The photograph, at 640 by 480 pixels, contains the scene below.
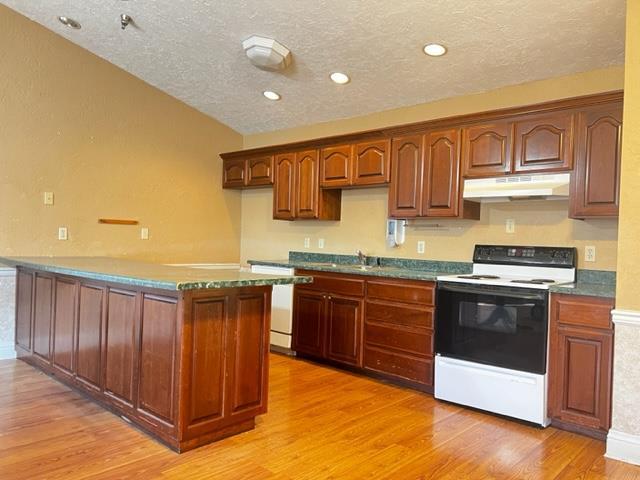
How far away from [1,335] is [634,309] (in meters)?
4.87

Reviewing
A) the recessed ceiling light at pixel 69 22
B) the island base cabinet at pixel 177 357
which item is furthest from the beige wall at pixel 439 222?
the recessed ceiling light at pixel 69 22

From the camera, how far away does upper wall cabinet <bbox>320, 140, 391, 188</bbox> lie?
4.26 metres

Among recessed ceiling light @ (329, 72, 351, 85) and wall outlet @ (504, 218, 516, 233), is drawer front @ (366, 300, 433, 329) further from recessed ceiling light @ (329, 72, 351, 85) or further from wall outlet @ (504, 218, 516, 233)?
recessed ceiling light @ (329, 72, 351, 85)

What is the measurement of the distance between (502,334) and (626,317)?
30.2 inches

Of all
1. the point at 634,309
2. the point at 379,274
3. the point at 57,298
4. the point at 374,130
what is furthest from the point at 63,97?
the point at 634,309

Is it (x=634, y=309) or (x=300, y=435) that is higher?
(x=634, y=309)

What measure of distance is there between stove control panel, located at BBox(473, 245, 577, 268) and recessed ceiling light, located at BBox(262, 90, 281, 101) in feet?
7.89

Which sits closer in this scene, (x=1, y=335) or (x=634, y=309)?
(x=634, y=309)

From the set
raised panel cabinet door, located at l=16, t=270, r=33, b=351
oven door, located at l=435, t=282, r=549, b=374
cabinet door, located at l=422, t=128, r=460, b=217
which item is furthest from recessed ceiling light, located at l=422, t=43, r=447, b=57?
raised panel cabinet door, located at l=16, t=270, r=33, b=351

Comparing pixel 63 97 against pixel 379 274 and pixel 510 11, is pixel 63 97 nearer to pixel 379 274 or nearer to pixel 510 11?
pixel 379 274

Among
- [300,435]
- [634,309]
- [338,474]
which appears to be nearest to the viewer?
[338,474]

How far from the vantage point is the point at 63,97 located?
448cm

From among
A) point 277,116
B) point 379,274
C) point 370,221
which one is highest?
point 277,116

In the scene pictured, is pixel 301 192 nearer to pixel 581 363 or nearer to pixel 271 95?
pixel 271 95
